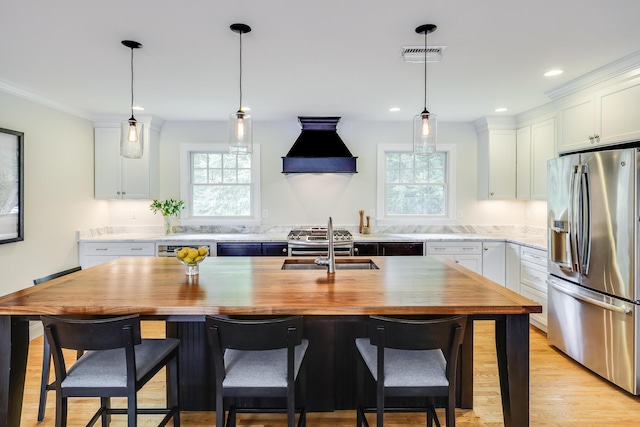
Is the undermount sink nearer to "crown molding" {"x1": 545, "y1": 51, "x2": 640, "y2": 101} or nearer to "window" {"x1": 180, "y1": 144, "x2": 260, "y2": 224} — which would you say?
"window" {"x1": 180, "y1": 144, "x2": 260, "y2": 224}

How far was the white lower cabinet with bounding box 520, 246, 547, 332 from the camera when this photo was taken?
3654 millimetres

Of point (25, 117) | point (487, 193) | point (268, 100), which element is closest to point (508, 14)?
point (268, 100)

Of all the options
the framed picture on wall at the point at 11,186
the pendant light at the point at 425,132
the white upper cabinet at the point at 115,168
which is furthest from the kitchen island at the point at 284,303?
the white upper cabinet at the point at 115,168

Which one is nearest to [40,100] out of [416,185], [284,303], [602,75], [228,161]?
[228,161]

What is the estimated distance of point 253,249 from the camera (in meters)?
4.34

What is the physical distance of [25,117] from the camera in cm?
355

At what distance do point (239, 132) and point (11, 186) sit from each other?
8.08ft

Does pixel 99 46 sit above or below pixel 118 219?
above

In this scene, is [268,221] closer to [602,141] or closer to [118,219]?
[118,219]

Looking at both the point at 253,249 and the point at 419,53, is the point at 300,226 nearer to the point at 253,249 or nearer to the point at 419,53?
the point at 253,249

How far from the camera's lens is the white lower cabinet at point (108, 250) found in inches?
170

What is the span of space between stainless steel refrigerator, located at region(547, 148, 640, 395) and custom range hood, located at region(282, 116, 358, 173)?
2198 mm

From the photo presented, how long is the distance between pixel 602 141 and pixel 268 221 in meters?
3.66

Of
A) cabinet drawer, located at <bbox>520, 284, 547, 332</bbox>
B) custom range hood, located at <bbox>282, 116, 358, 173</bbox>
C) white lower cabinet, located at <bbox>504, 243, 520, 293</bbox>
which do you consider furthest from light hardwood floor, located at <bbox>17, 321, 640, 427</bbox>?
custom range hood, located at <bbox>282, 116, 358, 173</bbox>
